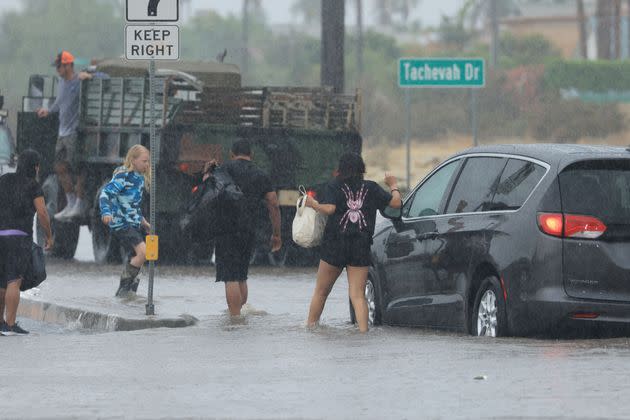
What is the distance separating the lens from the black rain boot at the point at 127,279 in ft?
58.1

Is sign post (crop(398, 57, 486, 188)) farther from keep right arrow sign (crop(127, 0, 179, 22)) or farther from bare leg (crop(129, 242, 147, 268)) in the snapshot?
keep right arrow sign (crop(127, 0, 179, 22))

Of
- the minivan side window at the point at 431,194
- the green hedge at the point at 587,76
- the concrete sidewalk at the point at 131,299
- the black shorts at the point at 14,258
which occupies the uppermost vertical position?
the green hedge at the point at 587,76

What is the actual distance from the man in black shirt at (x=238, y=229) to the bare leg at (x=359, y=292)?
6.34 feet

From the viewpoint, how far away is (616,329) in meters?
12.7

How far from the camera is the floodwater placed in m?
9.45

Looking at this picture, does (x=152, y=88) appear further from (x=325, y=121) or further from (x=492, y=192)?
(x=325, y=121)

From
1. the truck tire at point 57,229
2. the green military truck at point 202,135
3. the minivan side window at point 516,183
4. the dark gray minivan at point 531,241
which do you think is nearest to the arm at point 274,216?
the dark gray minivan at point 531,241

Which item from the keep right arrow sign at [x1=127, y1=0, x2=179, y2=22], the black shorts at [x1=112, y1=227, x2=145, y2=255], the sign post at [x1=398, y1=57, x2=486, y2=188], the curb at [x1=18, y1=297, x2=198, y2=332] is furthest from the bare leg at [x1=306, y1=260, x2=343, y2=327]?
the sign post at [x1=398, y1=57, x2=486, y2=188]

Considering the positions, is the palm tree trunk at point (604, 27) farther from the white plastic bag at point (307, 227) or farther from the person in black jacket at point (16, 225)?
the white plastic bag at point (307, 227)

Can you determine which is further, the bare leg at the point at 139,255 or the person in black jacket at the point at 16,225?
the bare leg at the point at 139,255

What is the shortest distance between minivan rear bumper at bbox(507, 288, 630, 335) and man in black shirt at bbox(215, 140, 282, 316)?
4060 mm

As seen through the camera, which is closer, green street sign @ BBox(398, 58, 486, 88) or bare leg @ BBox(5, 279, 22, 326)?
bare leg @ BBox(5, 279, 22, 326)

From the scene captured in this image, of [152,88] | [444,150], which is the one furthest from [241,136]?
[444,150]

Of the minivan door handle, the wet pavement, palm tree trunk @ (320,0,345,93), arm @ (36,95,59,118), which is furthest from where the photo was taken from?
palm tree trunk @ (320,0,345,93)
